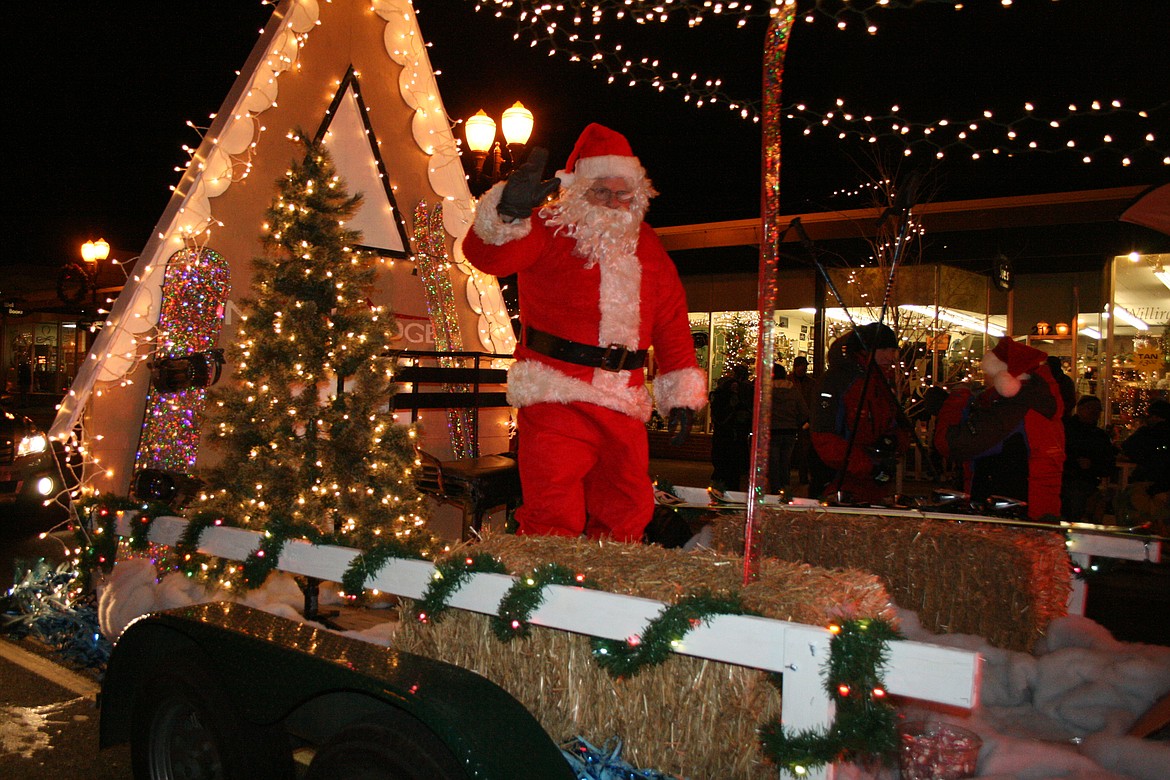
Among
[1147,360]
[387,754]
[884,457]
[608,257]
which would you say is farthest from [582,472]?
[1147,360]

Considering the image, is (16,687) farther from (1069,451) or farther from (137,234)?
(137,234)

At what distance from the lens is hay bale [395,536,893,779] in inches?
82.0

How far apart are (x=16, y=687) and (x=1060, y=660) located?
4329 millimetres

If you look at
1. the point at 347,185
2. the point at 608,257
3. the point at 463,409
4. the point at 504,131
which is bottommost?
the point at 463,409

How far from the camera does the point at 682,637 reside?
6.19 feet

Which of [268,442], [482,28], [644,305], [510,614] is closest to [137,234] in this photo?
[482,28]

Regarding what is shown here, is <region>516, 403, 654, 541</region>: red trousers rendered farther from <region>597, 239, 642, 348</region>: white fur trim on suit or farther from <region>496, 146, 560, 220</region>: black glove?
<region>496, 146, 560, 220</region>: black glove

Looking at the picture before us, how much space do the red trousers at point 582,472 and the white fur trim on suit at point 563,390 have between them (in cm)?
3

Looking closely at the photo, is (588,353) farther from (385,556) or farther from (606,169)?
(385,556)

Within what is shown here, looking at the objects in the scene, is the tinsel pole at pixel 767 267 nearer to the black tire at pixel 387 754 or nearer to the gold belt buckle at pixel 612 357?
the black tire at pixel 387 754

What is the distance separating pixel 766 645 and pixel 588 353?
190 cm

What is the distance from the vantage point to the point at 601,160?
3.73 metres

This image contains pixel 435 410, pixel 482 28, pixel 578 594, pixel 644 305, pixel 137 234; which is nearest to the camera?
pixel 578 594

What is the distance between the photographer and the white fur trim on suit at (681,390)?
3838mm
